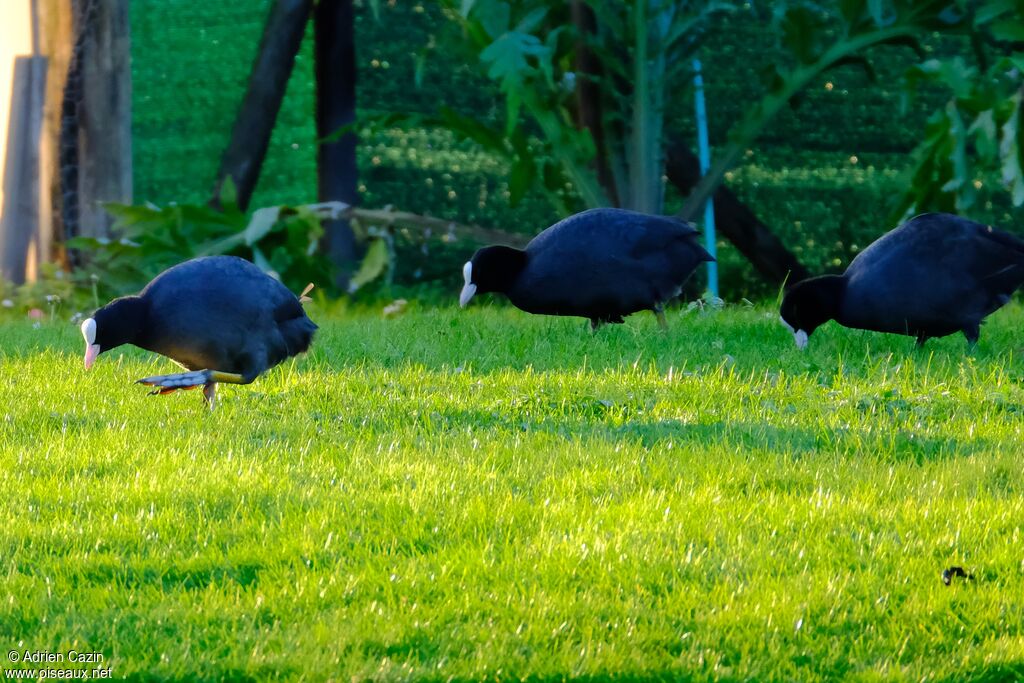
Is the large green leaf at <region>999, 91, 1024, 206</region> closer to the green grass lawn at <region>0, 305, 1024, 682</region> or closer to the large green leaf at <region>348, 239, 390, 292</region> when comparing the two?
the green grass lawn at <region>0, 305, 1024, 682</region>

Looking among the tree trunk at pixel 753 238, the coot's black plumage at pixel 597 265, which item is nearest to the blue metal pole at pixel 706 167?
the tree trunk at pixel 753 238

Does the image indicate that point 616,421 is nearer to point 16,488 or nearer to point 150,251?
point 16,488

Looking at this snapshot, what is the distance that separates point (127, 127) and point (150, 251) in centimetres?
123

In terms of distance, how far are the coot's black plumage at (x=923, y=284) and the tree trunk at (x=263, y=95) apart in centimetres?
460

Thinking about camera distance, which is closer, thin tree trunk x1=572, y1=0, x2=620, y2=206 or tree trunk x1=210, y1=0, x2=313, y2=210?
thin tree trunk x1=572, y1=0, x2=620, y2=206

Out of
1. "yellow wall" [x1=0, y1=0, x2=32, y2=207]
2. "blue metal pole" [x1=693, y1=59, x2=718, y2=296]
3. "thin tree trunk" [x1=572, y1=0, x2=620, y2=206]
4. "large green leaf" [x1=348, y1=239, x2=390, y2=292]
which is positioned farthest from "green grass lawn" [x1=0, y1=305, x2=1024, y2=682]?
"yellow wall" [x1=0, y1=0, x2=32, y2=207]

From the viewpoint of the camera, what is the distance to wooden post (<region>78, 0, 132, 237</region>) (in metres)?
10.3

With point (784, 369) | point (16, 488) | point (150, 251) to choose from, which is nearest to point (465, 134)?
point (150, 251)

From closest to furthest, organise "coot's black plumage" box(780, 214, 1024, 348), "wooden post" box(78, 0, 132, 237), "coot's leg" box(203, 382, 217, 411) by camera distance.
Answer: "coot's leg" box(203, 382, 217, 411)
"coot's black plumage" box(780, 214, 1024, 348)
"wooden post" box(78, 0, 132, 237)

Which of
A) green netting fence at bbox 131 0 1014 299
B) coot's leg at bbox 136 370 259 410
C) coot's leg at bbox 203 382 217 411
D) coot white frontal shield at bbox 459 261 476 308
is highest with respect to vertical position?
green netting fence at bbox 131 0 1014 299

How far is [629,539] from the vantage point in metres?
4.16

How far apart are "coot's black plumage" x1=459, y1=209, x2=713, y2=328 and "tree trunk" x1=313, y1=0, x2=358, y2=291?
2.93 m

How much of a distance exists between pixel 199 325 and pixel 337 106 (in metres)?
5.12

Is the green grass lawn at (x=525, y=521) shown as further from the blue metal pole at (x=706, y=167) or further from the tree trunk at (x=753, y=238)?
the tree trunk at (x=753, y=238)
